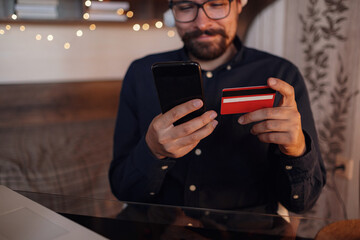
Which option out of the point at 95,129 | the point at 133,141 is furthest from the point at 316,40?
the point at 95,129

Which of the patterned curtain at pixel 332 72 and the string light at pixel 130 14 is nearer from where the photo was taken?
the patterned curtain at pixel 332 72

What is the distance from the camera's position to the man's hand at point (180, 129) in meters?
0.64

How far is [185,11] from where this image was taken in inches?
37.4

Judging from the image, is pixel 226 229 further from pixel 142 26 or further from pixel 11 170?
pixel 142 26

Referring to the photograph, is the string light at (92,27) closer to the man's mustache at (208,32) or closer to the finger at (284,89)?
the man's mustache at (208,32)

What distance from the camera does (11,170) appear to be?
1.37 metres

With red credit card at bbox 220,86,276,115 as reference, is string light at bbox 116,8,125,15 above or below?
above

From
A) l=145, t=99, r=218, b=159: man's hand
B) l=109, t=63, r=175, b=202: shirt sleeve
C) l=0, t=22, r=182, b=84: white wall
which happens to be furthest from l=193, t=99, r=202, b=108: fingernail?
l=0, t=22, r=182, b=84: white wall

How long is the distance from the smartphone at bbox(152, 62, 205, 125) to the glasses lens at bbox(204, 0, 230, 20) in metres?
0.36

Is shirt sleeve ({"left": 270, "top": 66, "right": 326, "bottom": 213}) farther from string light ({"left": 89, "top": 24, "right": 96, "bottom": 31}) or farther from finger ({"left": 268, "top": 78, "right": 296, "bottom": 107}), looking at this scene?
string light ({"left": 89, "top": 24, "right": 96, "bottom": 31})

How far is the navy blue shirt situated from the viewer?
0.91m

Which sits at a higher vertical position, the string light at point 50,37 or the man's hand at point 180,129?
the string light at point 50,37

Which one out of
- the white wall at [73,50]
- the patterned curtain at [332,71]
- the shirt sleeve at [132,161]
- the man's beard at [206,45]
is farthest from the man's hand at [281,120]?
the white wall at [73,50]

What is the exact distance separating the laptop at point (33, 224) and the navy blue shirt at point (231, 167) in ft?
1.18
